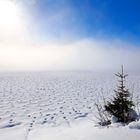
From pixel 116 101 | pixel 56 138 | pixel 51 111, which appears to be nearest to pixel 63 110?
pixel 51 111

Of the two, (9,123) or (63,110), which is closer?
(9,123)

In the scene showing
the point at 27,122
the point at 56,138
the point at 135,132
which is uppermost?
the point at 135,132

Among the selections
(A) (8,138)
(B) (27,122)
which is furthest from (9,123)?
(A) (8,138)

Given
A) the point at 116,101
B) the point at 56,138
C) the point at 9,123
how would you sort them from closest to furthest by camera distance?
the point at 56,138
the point at 116,101
the point at 9,123

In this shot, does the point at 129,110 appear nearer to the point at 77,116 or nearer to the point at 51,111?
the point at 77,116

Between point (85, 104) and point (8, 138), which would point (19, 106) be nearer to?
point (85, 104)

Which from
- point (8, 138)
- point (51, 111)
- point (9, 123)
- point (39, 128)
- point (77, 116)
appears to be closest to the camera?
point (8, 138)

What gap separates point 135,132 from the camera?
3.60 metres

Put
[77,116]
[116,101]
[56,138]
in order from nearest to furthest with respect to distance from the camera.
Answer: [56,138]
[116,101]
[77,116]

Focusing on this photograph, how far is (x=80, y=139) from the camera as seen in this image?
3744 mm

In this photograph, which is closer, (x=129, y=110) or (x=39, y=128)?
(x=129, y=110)

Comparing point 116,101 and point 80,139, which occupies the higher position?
point 116,101

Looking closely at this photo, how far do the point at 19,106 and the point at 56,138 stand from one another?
6.17 meters

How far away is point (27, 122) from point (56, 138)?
3.35 metres
